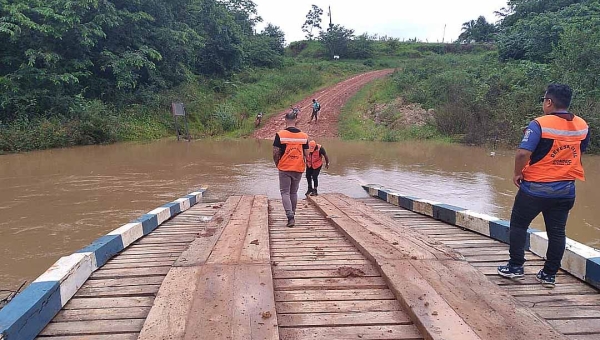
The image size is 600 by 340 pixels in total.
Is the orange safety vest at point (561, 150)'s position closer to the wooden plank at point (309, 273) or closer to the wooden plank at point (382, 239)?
the wooden plank at point (382, 239)

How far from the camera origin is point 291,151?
5.80m

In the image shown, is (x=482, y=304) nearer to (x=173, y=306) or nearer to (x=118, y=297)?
(x=173, y=306)

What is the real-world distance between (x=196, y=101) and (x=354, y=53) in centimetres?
3036

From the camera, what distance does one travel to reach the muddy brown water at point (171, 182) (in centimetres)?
686

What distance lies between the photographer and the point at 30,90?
20.4 m

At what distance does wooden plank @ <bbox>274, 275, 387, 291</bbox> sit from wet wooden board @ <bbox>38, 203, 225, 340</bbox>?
0.91 m

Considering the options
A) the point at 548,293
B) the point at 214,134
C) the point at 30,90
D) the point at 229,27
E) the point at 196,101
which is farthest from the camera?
the point at 229,27

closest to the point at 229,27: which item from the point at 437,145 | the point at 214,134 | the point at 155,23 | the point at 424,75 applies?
the point at 155,23

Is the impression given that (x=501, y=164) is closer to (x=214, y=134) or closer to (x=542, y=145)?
(x=542, y=145)

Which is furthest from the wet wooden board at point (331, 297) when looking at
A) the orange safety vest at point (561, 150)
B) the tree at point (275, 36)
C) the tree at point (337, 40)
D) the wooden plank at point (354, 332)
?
the tree at point (337, 40)

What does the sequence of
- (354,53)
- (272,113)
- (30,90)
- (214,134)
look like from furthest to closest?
1. (354,53)
2. (272,113)
3. (214,134)
4. (30,90)

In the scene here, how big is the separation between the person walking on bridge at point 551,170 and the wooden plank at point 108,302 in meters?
2.65

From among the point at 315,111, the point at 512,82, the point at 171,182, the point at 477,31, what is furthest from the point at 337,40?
the point at 171,182

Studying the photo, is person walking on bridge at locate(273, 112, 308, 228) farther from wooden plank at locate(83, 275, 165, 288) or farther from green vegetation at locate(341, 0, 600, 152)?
green vegetation at locate(341, 0, 600, 152)
